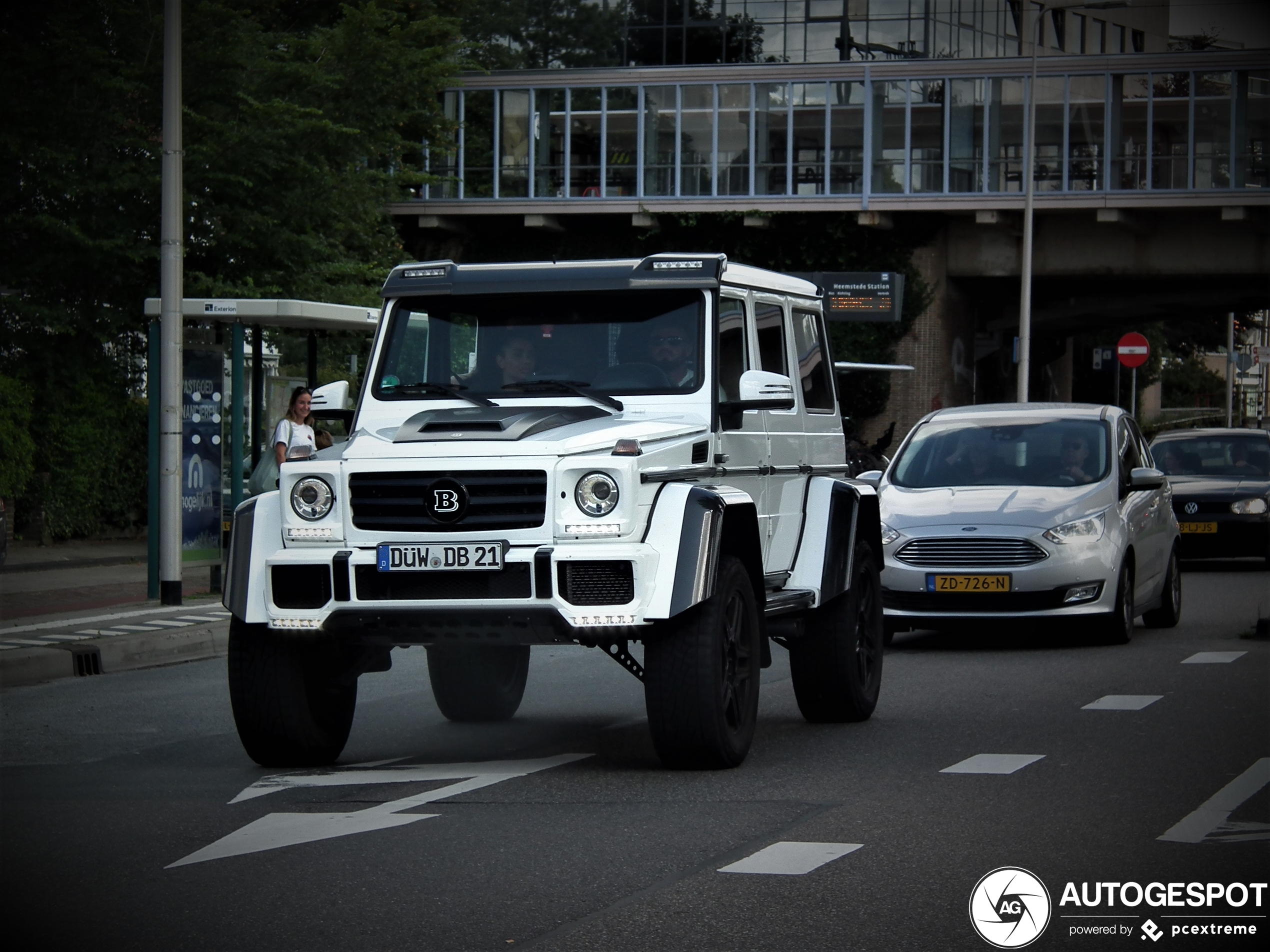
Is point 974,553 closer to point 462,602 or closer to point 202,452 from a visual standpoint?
point 462,602

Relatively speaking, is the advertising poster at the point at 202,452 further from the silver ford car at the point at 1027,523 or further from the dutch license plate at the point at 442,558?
the dutch license plate at the point at 442,558

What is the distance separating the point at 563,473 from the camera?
24.4 ft

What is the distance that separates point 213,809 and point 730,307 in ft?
10.8

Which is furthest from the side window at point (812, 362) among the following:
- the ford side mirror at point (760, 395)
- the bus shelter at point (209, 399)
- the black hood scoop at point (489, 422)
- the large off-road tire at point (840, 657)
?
the bus shelter at point (209, 399)

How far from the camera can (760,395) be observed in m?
8.34

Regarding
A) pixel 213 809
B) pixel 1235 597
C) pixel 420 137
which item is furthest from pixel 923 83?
pixel 213 809

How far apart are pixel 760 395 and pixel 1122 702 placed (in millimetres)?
3483

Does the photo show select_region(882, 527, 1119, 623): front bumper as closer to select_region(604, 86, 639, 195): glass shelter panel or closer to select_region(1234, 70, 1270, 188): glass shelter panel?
select_region(1234, 70, 1270, 188): glass shelter panel

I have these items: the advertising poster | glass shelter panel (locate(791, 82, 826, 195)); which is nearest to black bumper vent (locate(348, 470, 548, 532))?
the advertising poster

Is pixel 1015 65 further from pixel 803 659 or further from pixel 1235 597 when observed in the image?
pixel 803 659

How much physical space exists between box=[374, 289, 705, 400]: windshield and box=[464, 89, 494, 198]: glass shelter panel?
36.1 m

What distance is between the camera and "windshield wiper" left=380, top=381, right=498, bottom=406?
8.32 m

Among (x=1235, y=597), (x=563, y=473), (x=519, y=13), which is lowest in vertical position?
(x=1235, y=597)

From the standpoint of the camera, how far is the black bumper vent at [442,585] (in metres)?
7.43
